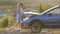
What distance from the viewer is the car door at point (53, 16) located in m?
16.0

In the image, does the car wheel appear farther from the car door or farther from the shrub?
the shrub

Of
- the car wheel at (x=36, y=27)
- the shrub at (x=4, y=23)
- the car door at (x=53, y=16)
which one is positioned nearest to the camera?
the car door at (x=53, y=16)

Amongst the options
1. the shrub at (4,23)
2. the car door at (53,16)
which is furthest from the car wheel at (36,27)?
the shrub at (4,23)

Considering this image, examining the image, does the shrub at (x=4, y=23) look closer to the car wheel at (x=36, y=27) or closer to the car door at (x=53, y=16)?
the car wheel at (x=36, y=27)

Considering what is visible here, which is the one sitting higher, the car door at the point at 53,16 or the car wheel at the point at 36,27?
the car door at the point at 53,16

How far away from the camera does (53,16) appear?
52.7ft

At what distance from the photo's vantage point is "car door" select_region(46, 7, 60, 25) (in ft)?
52.6

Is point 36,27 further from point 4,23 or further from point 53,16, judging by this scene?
point 4,23

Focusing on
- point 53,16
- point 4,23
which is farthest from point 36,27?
point 4,23

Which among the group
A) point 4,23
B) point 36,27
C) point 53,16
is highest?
point 53,16

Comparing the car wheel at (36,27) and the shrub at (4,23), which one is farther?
the shrub at (4,23)

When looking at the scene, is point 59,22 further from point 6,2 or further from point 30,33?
point 6,2

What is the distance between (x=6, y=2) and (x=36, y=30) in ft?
44.5

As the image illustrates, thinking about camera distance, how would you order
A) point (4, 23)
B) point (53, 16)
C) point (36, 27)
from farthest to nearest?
1. point (4, 23)
2. point (36, 27)
3. point (53, 16)
